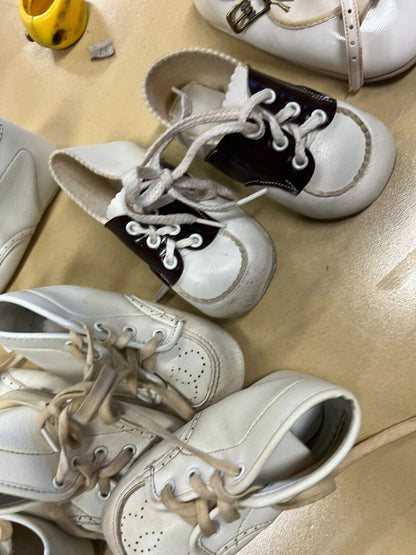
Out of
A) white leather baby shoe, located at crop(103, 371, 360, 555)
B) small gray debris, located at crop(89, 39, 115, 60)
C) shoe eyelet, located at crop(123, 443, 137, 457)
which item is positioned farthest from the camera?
small gray debris, located at crop(89, 39, 115, 60)

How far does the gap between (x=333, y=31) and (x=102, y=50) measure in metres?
0.46

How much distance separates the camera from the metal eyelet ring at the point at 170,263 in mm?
723

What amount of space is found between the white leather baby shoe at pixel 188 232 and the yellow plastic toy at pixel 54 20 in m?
0.30

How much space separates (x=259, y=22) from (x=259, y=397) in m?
0.57

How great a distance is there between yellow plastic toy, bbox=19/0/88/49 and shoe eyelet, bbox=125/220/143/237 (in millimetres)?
441

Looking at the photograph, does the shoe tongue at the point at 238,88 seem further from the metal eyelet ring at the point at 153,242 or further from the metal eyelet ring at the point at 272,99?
the metal eyelet ring at the point at 153,242

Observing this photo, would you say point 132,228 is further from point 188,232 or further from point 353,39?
point 353,39

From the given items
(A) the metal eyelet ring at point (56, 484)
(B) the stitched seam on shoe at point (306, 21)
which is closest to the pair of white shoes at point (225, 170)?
(B) the stitched seam on shoe at point (306, 21)

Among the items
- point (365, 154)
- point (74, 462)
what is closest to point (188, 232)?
point (365, 154)

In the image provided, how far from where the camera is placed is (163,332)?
30.4 inches

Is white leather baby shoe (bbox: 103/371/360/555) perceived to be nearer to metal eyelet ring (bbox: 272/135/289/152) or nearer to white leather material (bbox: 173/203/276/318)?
white leather material (bbox: 173/203/276/318)

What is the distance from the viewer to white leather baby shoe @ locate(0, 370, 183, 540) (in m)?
0.69

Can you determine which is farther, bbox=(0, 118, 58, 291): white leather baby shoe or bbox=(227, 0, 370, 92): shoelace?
bbox=(0, 118, 58, 291): white leather baby shoe

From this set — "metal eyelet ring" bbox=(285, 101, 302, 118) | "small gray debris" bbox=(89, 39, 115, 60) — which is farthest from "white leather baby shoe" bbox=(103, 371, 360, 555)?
"small gray debris" bbox=(89, 39, 115, 60)
